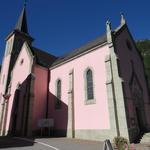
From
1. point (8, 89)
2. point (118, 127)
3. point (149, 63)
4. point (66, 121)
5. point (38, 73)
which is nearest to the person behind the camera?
point (118, 127)

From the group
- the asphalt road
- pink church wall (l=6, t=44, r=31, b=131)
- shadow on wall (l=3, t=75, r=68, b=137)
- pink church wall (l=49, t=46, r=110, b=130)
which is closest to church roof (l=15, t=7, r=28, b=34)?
pink church wall (l=6, t=44, r=31, b=131)

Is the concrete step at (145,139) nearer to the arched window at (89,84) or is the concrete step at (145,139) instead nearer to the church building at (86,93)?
the church building at (86,93)

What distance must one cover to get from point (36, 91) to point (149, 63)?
2383cm

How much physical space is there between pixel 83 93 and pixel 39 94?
272 inches

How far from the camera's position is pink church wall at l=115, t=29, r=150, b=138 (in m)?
16.7

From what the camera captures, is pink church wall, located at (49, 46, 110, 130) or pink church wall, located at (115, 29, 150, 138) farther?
pink church wall, located at (115, 29, 150, 138)

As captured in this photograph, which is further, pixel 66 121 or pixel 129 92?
pixel 66 121

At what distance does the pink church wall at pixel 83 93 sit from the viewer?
16359 mm

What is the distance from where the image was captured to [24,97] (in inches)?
856

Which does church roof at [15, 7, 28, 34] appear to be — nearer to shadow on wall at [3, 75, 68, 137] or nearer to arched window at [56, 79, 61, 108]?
shadow on wall at [3, 75, 68, 137]

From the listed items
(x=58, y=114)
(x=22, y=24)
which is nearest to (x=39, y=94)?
(x=58, y=114)

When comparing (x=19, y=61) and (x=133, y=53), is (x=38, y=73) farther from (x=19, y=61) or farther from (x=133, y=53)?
(x=133, y=53)

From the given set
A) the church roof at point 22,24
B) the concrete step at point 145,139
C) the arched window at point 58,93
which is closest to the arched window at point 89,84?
the arched window at point 58,93

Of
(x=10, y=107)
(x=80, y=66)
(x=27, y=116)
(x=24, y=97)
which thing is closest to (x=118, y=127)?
(x=80, y=66)
